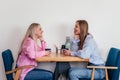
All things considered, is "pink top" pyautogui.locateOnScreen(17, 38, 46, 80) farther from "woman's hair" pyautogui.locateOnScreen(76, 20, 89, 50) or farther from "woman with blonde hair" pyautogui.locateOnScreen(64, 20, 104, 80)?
"woman's hair" pyautogui.locateOnScreen(76, 20, 89, 50)

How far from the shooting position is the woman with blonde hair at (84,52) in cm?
331

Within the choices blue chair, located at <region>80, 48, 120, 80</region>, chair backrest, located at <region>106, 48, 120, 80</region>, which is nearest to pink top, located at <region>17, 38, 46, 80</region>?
blue chair, located at <region>80, 48, 120, 80</region>

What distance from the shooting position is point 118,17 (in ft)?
12.6

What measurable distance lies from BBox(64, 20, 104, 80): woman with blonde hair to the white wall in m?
0.33

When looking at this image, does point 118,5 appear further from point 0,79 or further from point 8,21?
point 0,79

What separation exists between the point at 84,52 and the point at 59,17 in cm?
82

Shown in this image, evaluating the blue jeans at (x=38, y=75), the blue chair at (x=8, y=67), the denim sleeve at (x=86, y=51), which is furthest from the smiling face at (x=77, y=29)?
the blue chair at (x=8, y=67)

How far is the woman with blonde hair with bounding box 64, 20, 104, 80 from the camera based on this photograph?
331 centimetres

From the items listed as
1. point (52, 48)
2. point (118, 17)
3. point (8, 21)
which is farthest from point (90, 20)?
point (8, 21)

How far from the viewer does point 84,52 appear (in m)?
3.29

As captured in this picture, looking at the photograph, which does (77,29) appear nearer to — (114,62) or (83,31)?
(83,31)

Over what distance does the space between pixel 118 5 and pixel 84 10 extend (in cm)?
53

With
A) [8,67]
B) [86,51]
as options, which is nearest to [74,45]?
[86,51]

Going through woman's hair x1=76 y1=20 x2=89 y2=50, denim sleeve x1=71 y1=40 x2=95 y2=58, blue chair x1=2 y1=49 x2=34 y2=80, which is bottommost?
blue chair x1=2 y1=49 x2=34 y2=80
